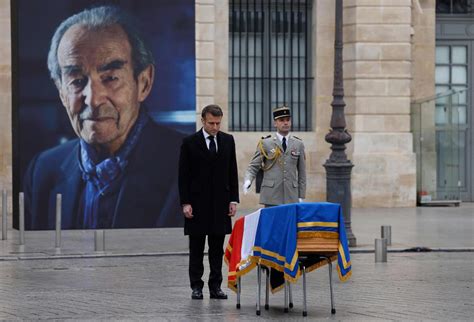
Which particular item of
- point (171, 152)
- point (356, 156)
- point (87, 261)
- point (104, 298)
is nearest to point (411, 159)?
point (356, 156)

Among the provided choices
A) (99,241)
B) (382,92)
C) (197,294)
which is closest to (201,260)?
(197,294)

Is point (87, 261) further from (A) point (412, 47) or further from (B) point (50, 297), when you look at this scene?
(A) point (412, 47)

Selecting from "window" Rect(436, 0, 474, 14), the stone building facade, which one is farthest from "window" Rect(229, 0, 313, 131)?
"window" Rect(436, 0, 474, 14)

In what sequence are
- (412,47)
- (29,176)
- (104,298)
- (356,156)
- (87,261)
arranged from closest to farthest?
(104,298) < (87,261) < (29,176) < (356,156) < (412,47)

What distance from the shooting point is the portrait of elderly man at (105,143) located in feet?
75.0

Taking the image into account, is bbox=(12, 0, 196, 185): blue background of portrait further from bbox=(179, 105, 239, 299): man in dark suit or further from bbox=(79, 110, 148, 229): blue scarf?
bbox=(179, 105, 239, 299): man in dark suit

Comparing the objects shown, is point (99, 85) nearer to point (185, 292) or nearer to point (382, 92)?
point (185, 292)

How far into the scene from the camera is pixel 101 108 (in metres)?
22.9

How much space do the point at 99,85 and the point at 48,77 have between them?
31.6 inches

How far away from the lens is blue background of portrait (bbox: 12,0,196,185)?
22.9m

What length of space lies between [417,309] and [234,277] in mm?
1691

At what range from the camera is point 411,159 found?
1231 inches

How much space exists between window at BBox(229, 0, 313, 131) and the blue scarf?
28.2 feet

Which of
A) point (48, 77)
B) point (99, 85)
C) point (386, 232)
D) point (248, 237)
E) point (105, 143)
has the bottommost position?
point (386, 232)
